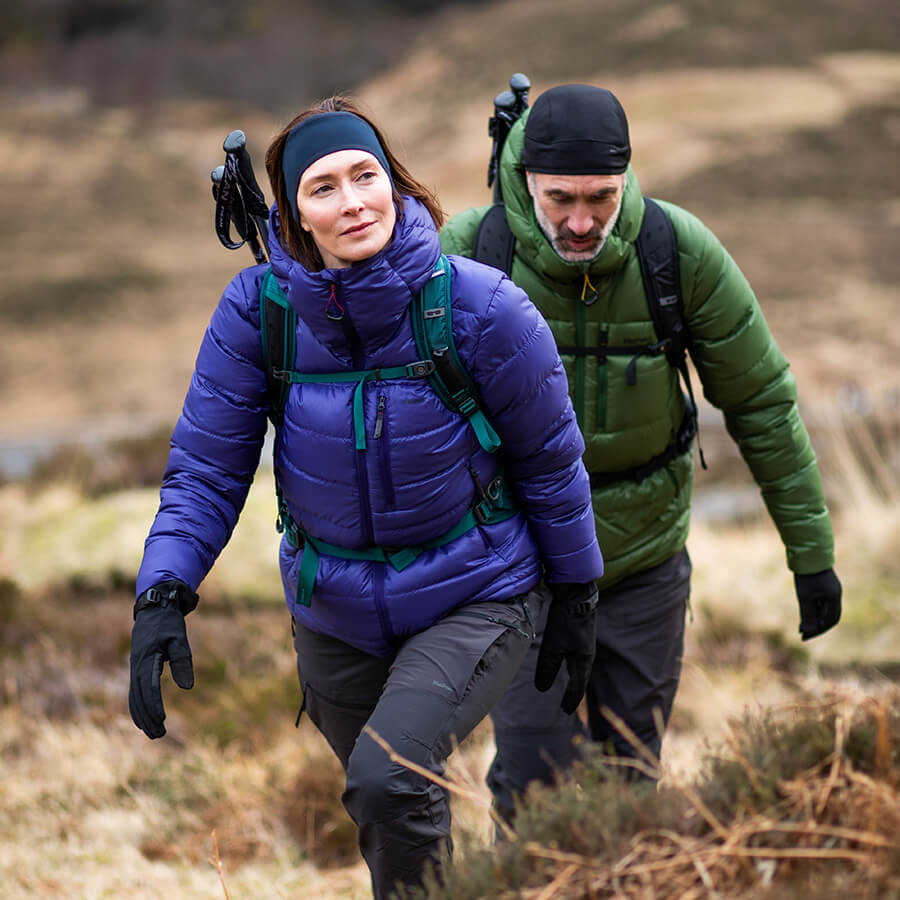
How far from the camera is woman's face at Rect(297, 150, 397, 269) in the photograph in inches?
96.5

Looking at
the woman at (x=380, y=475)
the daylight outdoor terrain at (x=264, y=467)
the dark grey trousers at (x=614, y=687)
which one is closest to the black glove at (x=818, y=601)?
the daylight outdoor terrain at (x=264, y=467)

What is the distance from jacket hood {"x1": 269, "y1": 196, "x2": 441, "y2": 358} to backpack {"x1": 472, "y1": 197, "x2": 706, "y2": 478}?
794 millimetres

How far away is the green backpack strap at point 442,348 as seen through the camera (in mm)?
2453

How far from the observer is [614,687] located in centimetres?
350

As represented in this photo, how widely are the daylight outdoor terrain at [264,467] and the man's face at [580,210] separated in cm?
129

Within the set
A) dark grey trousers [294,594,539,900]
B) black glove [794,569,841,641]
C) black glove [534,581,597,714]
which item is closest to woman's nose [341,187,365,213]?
dark grey trousers [294,594,539,900]

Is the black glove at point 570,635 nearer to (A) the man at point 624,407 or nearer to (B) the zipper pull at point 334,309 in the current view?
(A) the man at point 624,407

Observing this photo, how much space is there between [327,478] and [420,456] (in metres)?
0.21

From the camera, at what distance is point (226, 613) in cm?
714

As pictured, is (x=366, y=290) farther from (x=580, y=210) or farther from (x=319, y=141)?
(x=580, y=210)

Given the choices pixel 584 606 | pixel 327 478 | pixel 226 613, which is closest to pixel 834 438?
pixel 226 613

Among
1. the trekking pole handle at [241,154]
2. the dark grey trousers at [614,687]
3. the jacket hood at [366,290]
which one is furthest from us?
the dark grey trousers at [614,687]

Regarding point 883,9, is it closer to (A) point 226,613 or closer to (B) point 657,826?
(A) point 226,613

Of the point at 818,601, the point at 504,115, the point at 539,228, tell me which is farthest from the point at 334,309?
the point at 818,601
